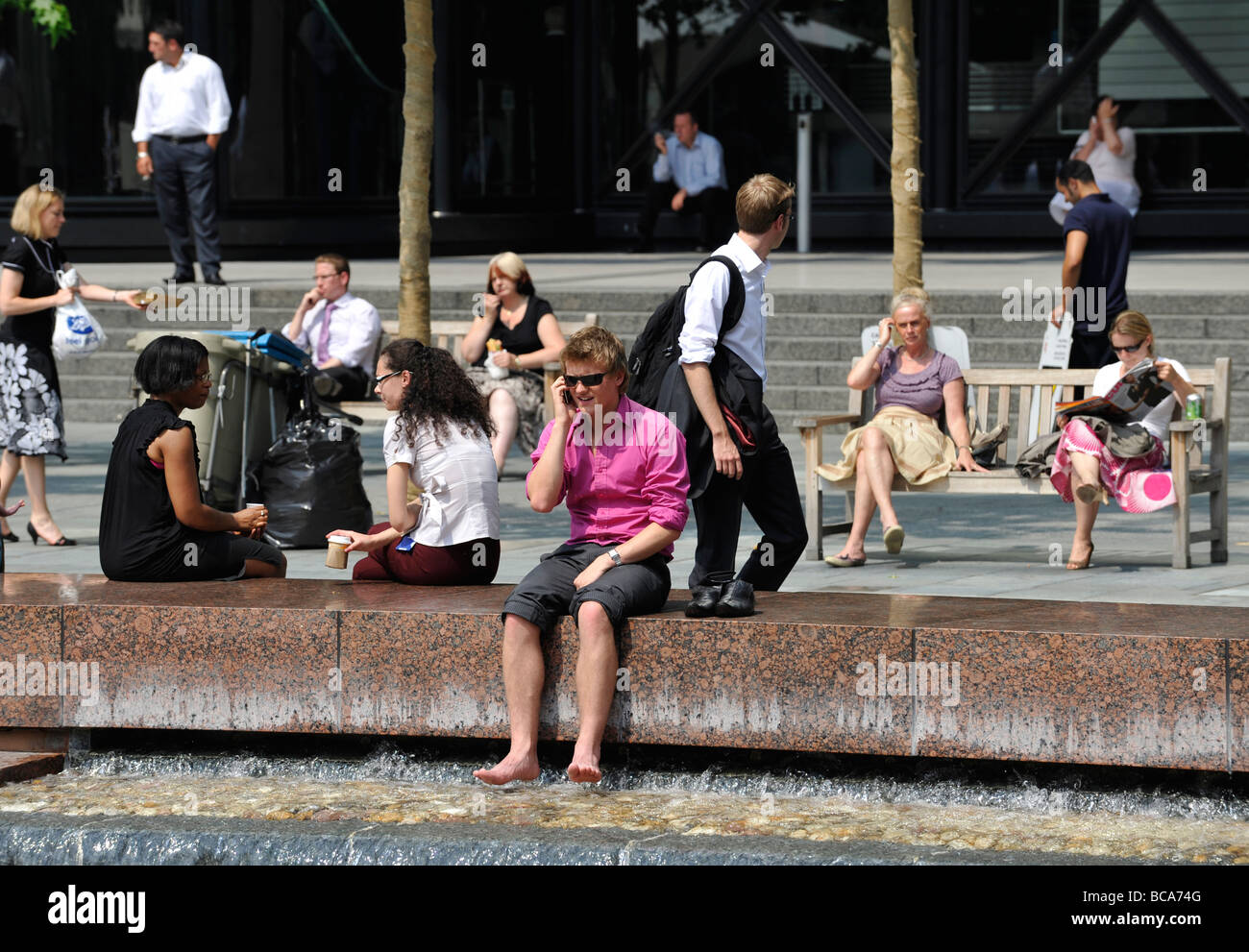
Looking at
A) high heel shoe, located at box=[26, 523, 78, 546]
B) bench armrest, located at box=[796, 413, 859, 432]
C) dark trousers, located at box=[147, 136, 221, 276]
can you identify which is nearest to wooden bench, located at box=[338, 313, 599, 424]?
bench armrest, located at box=[796, 413, 859, 432]

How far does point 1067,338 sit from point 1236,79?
11.2 meters

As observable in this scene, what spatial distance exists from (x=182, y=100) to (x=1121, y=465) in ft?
31.6

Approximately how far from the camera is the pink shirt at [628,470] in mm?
6328

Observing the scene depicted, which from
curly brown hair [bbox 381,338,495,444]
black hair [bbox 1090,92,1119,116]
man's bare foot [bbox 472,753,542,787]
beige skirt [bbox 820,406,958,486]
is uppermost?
black hair [bbox 1090,92,1119,116]

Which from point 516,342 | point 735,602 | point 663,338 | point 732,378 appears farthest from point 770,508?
A: point 516,342

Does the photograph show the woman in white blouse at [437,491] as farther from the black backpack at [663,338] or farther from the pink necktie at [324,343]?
the pink necktie at [324,343]

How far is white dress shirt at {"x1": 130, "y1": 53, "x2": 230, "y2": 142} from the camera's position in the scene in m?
16.0

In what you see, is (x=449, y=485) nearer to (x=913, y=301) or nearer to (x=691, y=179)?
(x=913, y=301)

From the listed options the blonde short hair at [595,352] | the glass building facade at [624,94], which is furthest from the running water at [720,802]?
the glass building facade at [624,94]

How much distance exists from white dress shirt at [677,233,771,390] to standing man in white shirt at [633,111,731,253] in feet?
43.8

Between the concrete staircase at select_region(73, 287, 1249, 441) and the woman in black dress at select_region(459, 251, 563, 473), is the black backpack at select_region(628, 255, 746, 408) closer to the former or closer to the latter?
the woman in black dress at select_region(459, 251, 563, 473)

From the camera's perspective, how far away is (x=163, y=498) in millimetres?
7082

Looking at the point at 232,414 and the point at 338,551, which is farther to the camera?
the point at 232,414
